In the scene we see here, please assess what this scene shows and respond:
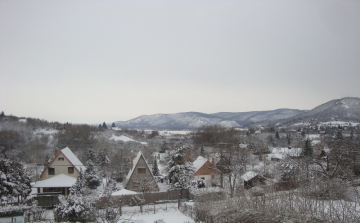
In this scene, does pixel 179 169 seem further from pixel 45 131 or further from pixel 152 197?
pixel 45 131

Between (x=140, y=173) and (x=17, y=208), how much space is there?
11.4 metres

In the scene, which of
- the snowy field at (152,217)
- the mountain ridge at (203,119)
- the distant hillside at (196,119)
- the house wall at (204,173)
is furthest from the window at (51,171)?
the distant hillside at (196,119)

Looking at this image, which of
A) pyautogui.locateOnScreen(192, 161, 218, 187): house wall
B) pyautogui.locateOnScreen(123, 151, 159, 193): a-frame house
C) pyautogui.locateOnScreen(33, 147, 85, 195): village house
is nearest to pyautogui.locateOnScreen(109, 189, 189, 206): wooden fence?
pyautogui.locateOnScreen(123, 151, 159, 193): a-frame house

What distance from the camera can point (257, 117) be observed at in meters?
166

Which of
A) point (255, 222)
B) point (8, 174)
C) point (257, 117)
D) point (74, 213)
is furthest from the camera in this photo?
point (257, 117)

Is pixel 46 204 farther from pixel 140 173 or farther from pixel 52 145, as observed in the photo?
pixel 52 145

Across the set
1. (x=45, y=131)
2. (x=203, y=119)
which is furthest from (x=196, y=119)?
(x=45, y=131)

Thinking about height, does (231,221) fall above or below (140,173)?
above

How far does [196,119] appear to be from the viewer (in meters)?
169

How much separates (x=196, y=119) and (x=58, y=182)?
148730 mm

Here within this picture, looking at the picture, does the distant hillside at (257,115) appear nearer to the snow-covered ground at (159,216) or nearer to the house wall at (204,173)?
the house wall at (204,173)

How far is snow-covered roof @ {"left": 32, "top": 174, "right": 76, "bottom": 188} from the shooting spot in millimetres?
20920

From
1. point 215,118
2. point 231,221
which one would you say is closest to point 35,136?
point 231,221

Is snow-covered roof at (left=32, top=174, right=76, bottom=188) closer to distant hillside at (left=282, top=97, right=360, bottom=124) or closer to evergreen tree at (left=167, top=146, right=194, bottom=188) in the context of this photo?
evergreen tree at (left=167, top=146, right=194, bottom=188)
